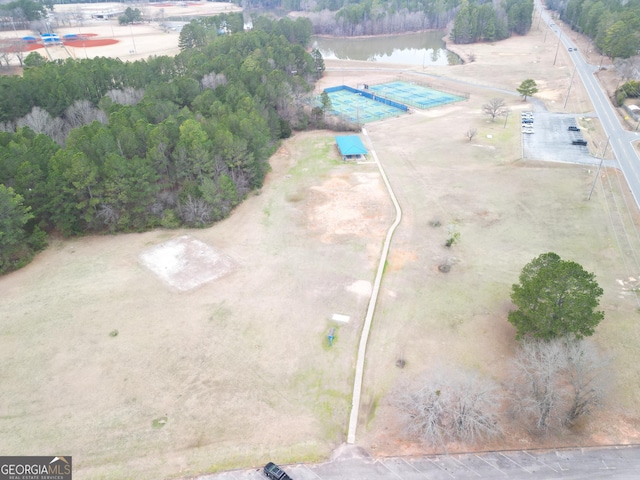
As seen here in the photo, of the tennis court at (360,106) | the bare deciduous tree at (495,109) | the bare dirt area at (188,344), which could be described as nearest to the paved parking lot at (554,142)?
the bare deciduous tree at (495,109)

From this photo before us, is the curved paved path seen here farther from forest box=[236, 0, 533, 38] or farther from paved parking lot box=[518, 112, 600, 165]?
forest box=[236, 0, 533, 38]

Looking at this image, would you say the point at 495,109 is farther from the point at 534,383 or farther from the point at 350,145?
the point at 534,383

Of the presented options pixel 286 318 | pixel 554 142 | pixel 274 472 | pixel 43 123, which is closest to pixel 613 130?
pixel 554 142

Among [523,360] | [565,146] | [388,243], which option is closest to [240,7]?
[565,146]

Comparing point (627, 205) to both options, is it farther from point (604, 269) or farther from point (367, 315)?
point (367, 315)

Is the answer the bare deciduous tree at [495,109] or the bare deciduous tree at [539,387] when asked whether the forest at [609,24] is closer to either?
the bare deciduous tree at [495,109]

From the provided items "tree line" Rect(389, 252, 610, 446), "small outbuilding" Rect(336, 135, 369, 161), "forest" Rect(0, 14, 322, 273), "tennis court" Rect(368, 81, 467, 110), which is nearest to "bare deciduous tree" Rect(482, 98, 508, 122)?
"tennis court" Rect(368, 81, 467, 110)

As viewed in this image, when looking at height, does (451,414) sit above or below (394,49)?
below
